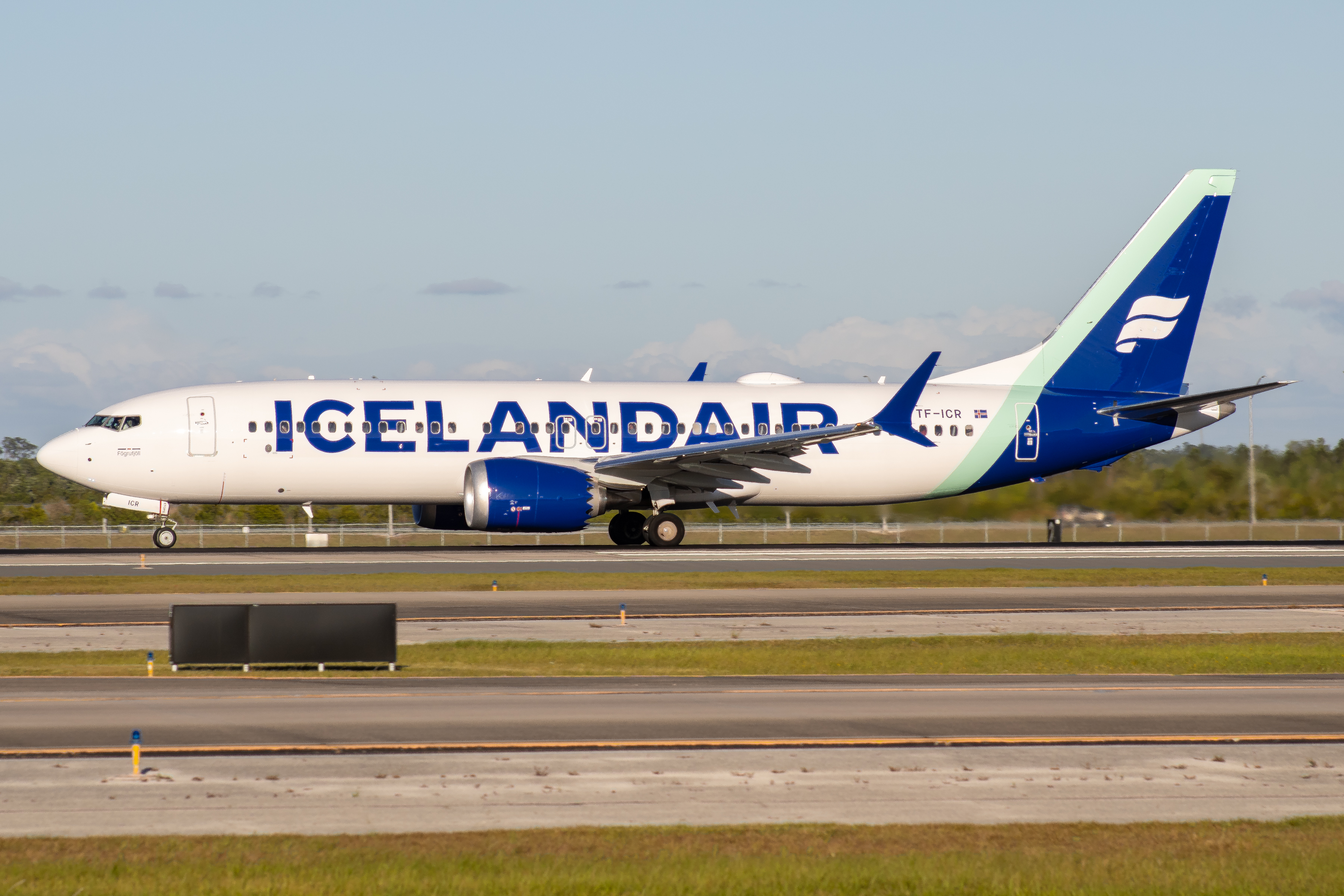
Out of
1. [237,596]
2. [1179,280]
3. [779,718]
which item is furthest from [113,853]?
[1179,280]

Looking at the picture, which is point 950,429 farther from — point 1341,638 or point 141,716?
point 141,716

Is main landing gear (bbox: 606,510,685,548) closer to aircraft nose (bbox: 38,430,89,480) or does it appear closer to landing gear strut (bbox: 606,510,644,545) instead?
landing gear strut (bbox: 606,510,644,545)

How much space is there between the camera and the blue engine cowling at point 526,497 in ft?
130

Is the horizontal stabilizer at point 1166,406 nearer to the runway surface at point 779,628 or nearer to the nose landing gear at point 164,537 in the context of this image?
the runway surface at point 779,628

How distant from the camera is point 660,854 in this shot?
10469 mm

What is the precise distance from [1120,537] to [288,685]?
40873 millimetres

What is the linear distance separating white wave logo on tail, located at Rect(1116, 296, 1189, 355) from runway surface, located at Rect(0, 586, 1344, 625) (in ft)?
54.8

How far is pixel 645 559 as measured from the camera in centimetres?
3978

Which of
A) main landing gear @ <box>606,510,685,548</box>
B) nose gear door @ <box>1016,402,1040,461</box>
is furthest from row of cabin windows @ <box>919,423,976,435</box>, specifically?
main landing gear @ <box>606,510,685,548</box>

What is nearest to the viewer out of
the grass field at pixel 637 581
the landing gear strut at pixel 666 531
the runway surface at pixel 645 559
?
the grass field at pixel 637 581

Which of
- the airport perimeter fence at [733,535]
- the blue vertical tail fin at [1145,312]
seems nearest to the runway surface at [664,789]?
the blue vertical tail fin at [1145,312]

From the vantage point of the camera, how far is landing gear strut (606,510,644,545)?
151ft

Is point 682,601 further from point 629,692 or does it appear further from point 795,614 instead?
point 629,692

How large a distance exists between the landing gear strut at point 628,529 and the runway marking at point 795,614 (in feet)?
58.5
